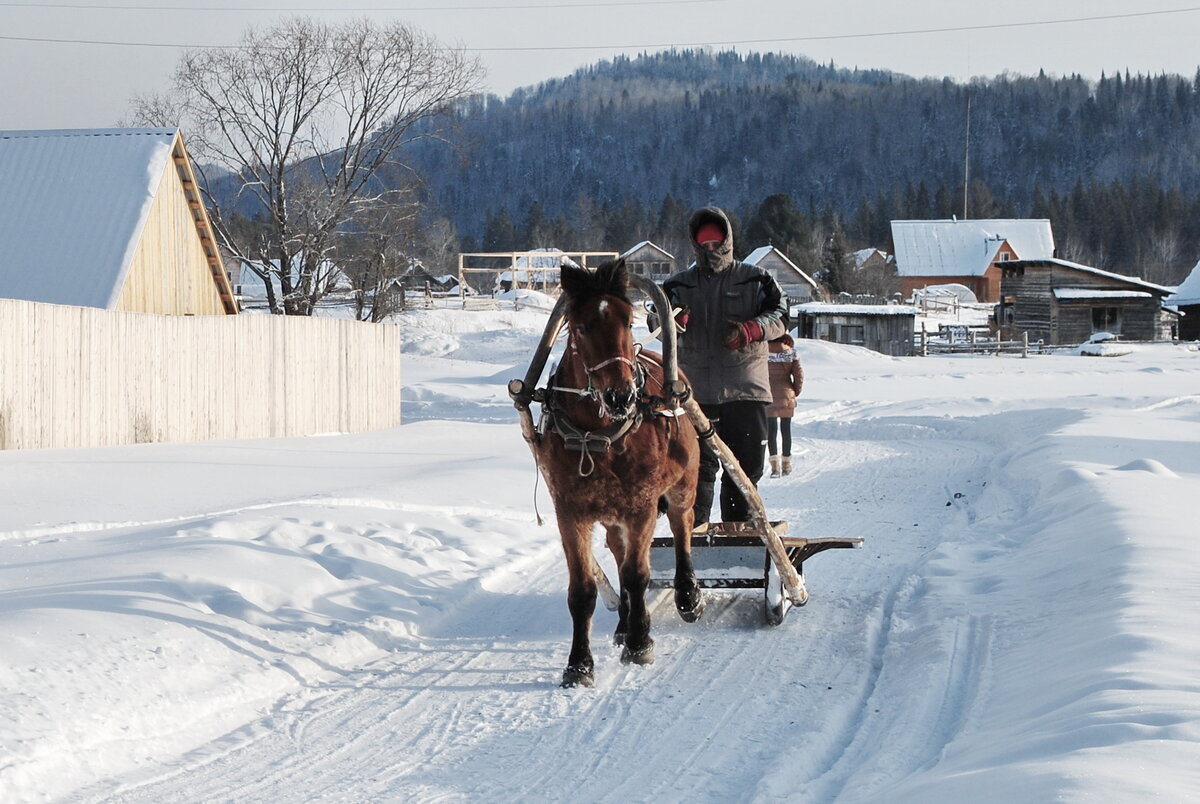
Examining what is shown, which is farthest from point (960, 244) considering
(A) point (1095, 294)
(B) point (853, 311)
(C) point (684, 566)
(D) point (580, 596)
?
(D) point (580, 596)

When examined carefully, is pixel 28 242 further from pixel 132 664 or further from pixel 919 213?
pixel 919 213

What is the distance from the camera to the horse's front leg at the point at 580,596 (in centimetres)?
596

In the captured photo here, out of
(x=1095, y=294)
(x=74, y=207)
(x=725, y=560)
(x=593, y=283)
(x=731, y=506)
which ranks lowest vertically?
(x=725, y=560)

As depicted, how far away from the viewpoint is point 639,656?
20.7 feet

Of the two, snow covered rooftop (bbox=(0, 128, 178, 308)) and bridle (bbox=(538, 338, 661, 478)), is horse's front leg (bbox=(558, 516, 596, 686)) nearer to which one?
bridle (bbox=(538, 338, 661, 478))

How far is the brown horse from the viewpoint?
18.5 feet

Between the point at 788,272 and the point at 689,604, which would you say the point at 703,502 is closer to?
the point at 689,604

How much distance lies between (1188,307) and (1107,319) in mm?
5372

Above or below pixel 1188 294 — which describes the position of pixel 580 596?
below

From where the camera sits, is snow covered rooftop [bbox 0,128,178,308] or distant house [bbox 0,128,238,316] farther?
distant house [bbox 0,128,238,316]

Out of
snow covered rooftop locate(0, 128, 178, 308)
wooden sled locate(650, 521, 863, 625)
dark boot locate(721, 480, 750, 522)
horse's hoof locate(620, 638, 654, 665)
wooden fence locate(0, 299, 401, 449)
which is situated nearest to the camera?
horse's hoof locate(620, 638, 654, 665)

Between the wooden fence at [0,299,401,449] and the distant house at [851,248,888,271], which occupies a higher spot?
the distant house at [851,248,888,271]

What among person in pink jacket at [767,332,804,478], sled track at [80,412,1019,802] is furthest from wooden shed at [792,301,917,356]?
sled track at [80,412,1019,802]

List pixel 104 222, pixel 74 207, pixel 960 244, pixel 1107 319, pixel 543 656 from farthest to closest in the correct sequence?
pixel 960 244, pixel 1107 319, pixel 74 207, pixel 104 222, pixel 543 656
